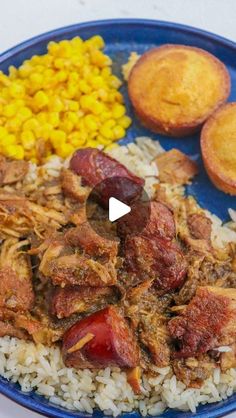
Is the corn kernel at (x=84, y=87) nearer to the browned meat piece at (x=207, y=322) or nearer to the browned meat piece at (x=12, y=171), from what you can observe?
the browned meat piece at (x=12, y=171)

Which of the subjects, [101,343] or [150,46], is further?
[150,46]

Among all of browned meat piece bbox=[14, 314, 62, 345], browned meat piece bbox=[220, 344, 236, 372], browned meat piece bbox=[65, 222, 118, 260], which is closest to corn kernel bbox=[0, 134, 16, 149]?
browned meat piece bbox=[65, 222, 118, 260]

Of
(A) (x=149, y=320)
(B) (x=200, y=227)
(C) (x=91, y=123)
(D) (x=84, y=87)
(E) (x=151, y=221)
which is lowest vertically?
(A) (x=149, y=320)

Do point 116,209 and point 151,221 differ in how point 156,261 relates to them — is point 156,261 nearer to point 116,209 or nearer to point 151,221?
point 151,221

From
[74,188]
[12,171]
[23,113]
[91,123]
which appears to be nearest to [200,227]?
[74,188]

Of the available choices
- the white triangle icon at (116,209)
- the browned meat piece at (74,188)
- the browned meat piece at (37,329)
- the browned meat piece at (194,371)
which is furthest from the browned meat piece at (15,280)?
the browned meat piece at (194,371)

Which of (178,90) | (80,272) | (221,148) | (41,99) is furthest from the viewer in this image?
(41,99)
